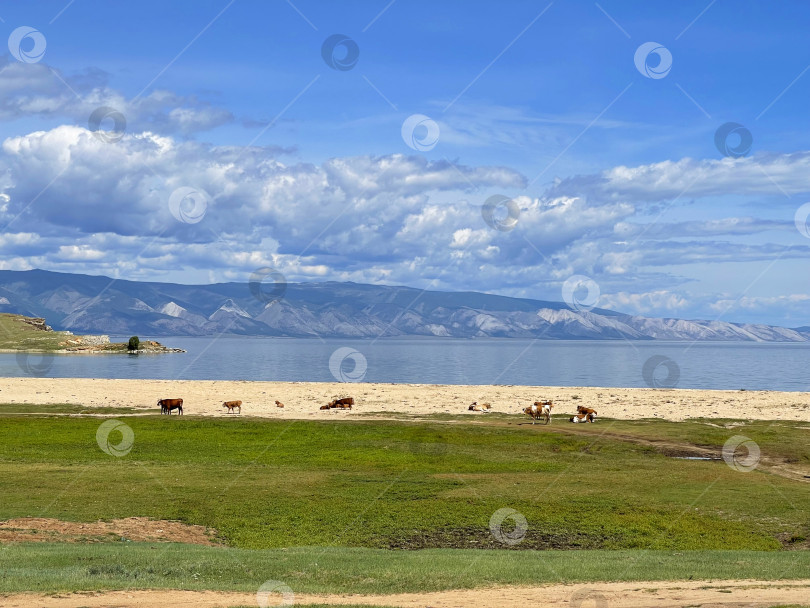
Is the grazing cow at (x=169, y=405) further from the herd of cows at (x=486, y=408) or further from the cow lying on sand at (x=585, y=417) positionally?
the cow lying on sand at (x=585, y=417)

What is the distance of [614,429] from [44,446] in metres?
39.3

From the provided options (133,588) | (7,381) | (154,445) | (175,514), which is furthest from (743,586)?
(7,381)

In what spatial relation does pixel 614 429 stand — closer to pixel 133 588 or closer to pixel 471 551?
pixel 471 551

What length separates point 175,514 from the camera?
98.2 ft
